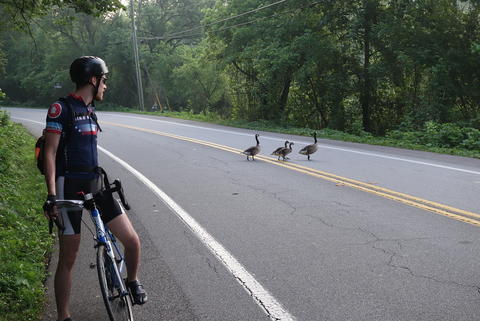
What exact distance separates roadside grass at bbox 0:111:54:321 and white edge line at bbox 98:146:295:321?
6.20ft

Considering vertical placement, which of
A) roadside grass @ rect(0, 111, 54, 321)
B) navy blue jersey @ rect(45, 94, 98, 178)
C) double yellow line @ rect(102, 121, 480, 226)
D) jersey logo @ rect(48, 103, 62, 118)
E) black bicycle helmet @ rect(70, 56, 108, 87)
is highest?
black bicycle helmet @ rect(70, 56, 108, 87)

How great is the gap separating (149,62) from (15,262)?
157 ft

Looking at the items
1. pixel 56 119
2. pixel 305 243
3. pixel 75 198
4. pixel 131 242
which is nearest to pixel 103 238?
pixel 131 242

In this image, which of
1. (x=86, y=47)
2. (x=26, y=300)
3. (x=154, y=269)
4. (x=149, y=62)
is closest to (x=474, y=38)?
(x=154, y=269)

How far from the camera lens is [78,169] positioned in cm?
382

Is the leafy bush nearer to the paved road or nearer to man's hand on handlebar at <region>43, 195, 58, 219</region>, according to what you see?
the paved road

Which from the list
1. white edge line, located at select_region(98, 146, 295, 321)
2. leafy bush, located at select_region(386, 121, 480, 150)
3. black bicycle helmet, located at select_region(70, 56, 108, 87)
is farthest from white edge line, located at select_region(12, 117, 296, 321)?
leafy bush, located at select_region(386, 121, 480, 150)

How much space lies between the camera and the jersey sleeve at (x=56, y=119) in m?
3.68

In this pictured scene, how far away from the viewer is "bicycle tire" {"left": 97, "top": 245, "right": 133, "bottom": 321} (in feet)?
11.9

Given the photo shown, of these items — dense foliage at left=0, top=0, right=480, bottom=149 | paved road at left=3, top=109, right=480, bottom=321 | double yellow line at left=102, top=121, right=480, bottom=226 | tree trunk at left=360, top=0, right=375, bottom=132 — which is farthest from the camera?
tree trunk at left=360, top=0, right=375, bottom=132

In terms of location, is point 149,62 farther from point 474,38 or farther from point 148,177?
point 148,177

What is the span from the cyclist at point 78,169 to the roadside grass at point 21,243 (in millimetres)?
877

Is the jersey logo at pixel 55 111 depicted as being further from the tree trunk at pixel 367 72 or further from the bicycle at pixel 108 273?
the tree trunk at pixel 367 72

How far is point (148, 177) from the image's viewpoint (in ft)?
36.4
